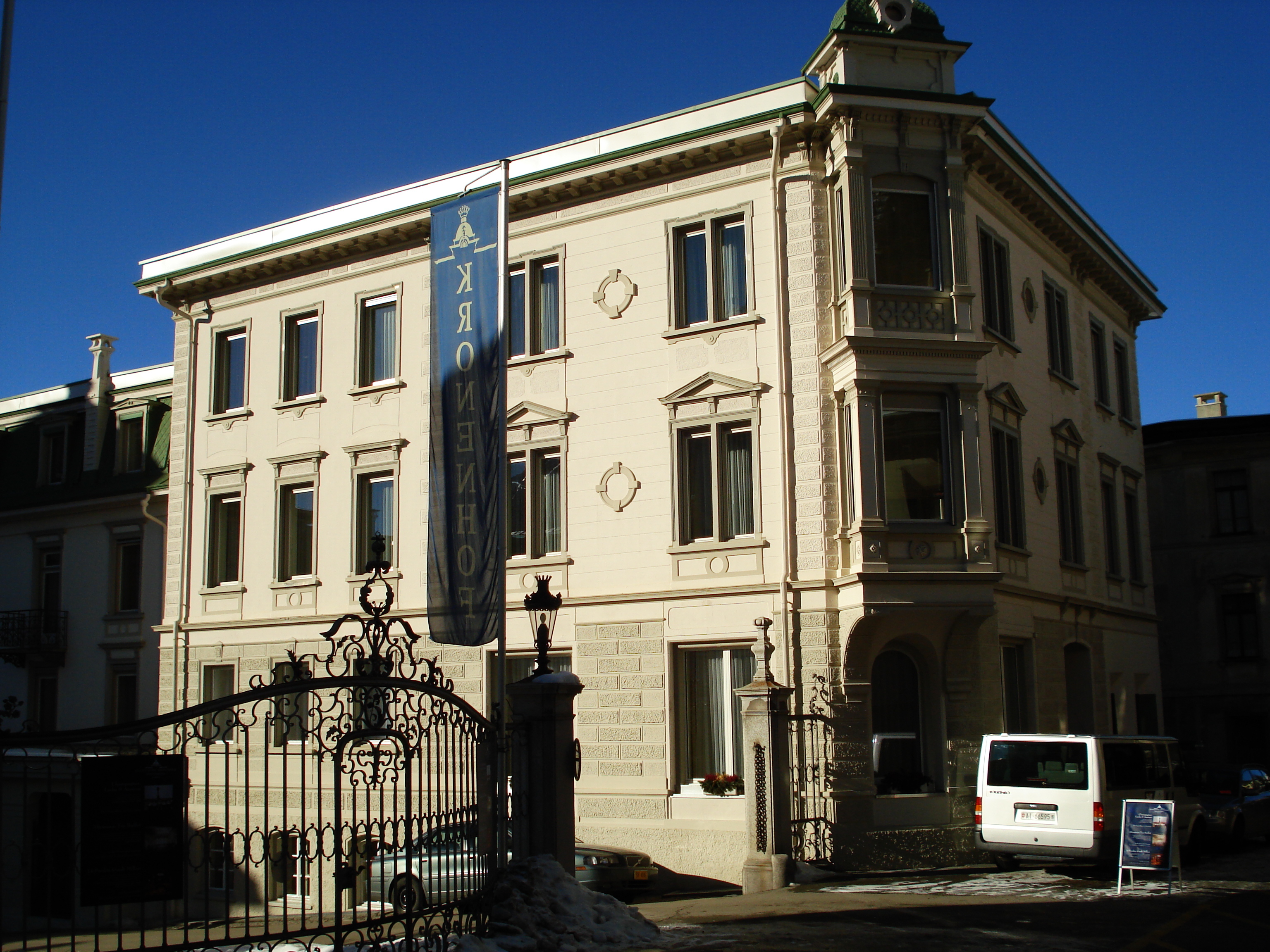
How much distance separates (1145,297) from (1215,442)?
897 cm

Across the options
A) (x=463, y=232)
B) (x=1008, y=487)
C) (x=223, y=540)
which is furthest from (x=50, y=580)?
(x=1008, y=487)

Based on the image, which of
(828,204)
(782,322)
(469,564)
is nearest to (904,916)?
(469,564)

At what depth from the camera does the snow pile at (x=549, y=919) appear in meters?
11.0

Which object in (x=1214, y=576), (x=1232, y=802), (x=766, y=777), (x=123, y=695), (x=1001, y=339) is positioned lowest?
(x=1232, y=802)

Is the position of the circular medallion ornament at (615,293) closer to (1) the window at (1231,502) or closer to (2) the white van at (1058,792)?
(2) the white van at (1058,792)

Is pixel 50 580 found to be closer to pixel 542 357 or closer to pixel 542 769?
pixel 542 357

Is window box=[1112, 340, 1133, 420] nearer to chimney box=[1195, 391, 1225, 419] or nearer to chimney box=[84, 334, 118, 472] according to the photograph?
chimney box=[1195, 391, 1225, 419]

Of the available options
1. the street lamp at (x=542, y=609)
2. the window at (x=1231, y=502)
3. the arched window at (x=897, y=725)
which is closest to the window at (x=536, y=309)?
the street lamp at (x=542, y=609)

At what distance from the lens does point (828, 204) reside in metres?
A: 21.1

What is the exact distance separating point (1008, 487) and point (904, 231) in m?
5.09

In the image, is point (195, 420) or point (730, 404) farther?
point (195, 420)

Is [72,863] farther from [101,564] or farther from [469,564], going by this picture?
[101,564]

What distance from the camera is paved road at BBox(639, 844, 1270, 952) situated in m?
11.9

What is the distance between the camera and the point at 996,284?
23094mm
